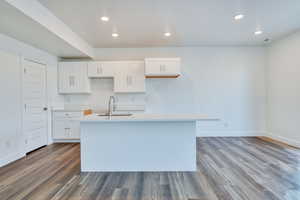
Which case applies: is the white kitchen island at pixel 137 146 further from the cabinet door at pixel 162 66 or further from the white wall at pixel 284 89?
the white wall at pixel 284 89

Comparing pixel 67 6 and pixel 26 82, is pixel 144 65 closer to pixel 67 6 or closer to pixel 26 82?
pixel 67 6

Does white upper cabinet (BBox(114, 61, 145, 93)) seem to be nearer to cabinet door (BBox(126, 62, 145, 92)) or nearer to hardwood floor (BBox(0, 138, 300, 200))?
cabinet door (BBox(126, 62, 145, 92))

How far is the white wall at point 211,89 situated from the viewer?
16.5 feet

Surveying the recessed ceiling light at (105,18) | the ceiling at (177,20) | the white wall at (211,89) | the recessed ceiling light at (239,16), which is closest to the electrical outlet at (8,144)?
the white wall at (211,89)

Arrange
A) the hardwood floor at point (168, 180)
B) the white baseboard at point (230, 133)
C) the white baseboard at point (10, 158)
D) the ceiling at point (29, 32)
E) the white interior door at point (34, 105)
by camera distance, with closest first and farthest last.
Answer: the hardwood floor at point (168, 180)
the ceiling at point (29, 32)
the white baseboard at point (10, 158)
the white interior door at point (34, 105)
the white baseboard at point (230, 133)

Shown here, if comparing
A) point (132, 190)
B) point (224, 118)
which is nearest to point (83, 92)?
point (132, 190)

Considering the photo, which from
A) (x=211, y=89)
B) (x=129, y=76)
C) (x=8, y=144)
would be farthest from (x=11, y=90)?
(x=211, y=89)

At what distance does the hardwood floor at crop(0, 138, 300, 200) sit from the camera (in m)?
2.09

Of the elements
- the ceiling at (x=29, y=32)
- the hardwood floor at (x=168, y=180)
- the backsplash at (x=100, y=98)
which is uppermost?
the ceiling at (x=29, y=32)

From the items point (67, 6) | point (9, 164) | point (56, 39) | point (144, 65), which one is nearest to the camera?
point (67, 6)

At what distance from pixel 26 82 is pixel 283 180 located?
16.4 ft

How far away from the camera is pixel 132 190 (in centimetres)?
220

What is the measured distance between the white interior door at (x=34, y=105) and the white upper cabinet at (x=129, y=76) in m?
1.82

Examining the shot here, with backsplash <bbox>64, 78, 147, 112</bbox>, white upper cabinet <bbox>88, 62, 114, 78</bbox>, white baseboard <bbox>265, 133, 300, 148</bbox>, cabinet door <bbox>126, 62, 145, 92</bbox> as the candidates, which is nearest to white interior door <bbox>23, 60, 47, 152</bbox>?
backsplash <bbox>64, 78, 147, 112</bbox>
